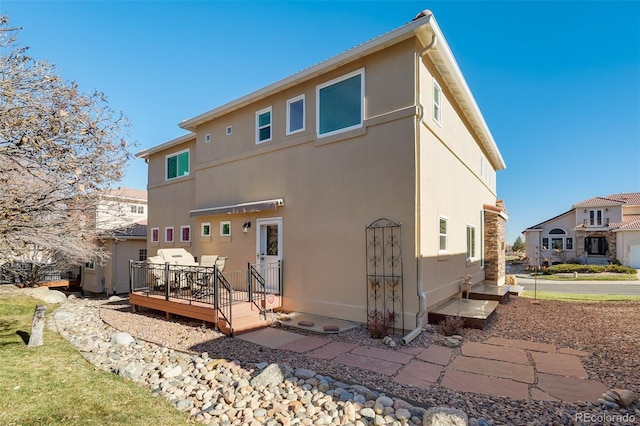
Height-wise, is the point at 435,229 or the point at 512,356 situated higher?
the point at 435,229

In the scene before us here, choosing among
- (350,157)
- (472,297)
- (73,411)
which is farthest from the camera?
(472,297)

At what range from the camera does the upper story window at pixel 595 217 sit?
31.7 metres

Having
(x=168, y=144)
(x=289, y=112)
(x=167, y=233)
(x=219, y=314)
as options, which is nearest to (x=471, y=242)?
(x=289, y=112)

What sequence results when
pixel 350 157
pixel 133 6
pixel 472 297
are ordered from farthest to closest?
pixel 472 297 < pixel 133 6 < pixel 350 157

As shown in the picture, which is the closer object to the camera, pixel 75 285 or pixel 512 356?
pixel 512 356

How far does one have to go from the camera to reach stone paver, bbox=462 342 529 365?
→ 567cm

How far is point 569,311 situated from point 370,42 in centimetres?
981

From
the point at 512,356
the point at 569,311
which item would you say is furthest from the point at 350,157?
the point at 569,311

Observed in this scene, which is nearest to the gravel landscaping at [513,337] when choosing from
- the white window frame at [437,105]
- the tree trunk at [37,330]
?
the tree trunk at [37,330]

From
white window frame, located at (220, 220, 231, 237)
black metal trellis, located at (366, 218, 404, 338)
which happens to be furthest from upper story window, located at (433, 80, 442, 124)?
white window frame, located at (220, 220, 231, 237)

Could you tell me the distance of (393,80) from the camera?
761cm

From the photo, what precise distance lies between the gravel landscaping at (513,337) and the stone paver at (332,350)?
25 centimetres

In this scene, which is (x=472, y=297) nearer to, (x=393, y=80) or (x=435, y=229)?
(x=435, y=229)

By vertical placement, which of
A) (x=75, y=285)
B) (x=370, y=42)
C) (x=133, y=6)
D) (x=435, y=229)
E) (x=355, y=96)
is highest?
(x=133, y=6)
